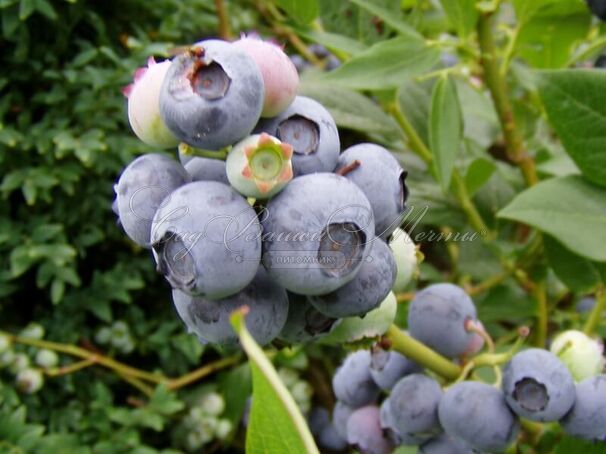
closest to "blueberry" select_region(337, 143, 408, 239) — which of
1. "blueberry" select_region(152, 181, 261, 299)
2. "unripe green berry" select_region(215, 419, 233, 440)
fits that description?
"blueberry" select_region(152, 181, 261, 299)

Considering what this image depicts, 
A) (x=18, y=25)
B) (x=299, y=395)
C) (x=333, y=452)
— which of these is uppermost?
(x=18, y=25)

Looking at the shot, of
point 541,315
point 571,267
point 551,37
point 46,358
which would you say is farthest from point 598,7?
point 46,358

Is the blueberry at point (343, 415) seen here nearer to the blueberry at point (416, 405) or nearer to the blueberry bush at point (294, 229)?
the blueberry bush at point (294, 229)

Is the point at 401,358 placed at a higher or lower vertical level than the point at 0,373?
higher

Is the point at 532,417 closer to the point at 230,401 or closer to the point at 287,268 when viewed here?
the point at 287,268

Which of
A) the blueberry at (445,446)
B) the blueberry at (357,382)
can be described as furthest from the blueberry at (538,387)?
the blueberry at (357,382)

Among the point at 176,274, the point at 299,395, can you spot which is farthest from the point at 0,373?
the point at 176,274
